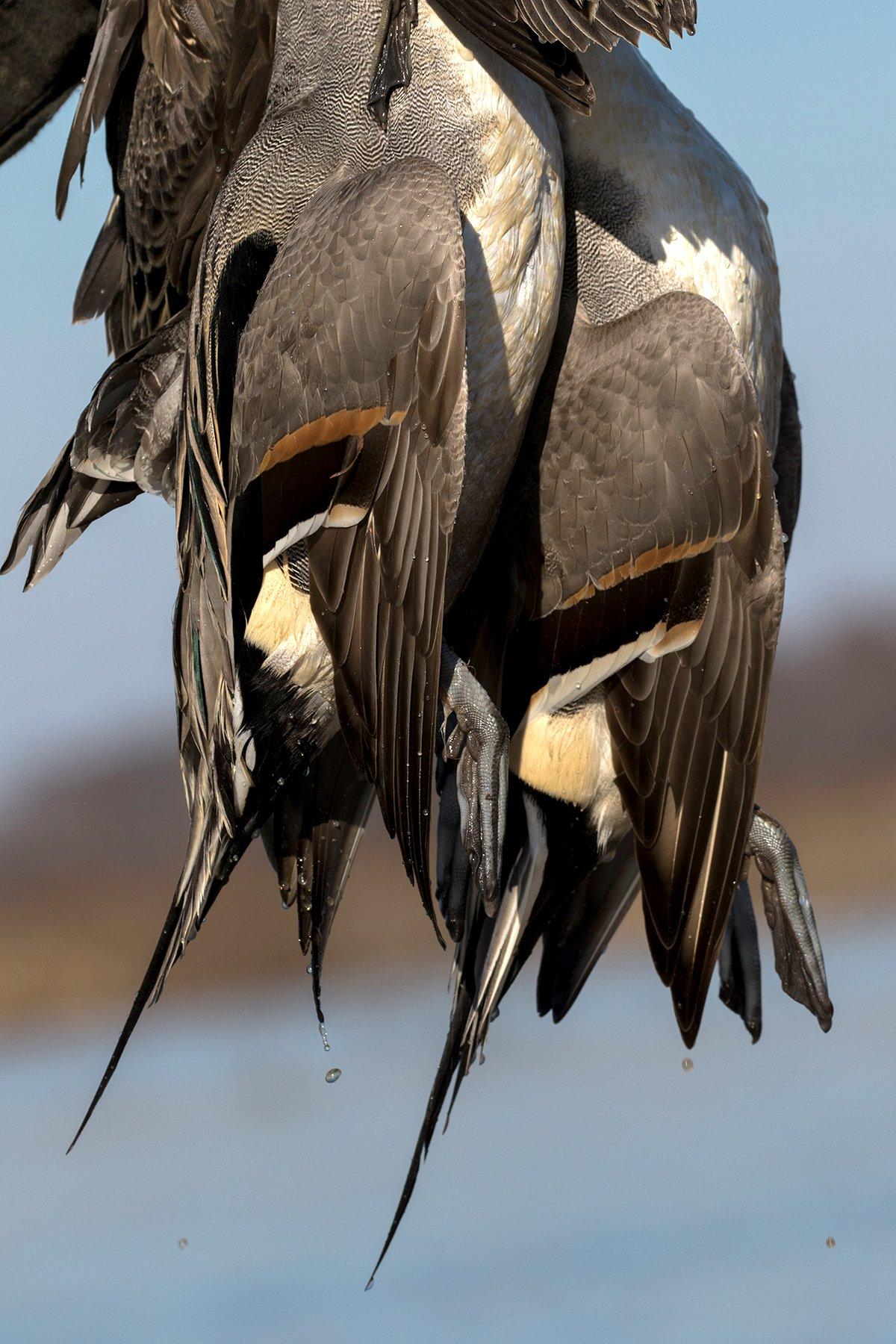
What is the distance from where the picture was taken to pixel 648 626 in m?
3.32

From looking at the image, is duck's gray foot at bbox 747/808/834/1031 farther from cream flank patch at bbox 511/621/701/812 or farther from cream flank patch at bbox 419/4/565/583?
cream flank patch at bbox 419/4/565/583

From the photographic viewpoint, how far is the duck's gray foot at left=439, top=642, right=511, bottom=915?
3.11 metres

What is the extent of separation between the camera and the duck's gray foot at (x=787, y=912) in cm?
351

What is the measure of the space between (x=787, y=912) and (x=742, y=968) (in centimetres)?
24

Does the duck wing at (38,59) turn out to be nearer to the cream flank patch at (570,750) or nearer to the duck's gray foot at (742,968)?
the cream flank patch at (570,750)

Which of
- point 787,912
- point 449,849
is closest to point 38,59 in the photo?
point 449,849

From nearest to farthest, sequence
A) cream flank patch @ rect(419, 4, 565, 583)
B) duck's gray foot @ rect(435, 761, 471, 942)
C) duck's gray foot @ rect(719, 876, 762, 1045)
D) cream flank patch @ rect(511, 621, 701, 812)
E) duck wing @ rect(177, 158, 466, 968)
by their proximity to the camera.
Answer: duck wing @ rect(177, 158, 466, 968) → cream flank patch @ rect(419, 4, 565, 583) → duck's gray foot @ rect(435, 761, 471, 942) → cream flank patch @ rect(511, 621, 701, 812) → duck's gray foot @ rect(719, 876, 762, 1045)

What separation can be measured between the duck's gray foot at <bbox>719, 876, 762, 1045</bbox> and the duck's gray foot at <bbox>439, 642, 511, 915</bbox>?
2.47ft

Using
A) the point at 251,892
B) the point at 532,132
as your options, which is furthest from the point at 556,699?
the point at 251,892

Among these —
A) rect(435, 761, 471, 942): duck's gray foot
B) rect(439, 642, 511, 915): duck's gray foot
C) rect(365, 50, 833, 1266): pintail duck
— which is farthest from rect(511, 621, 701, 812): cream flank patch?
rect(439, 642, 511, 915): duck's gray foot

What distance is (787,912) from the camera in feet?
11.6

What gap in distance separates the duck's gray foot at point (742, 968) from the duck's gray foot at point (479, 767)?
0.75 meters

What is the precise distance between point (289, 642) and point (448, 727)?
0.31 m

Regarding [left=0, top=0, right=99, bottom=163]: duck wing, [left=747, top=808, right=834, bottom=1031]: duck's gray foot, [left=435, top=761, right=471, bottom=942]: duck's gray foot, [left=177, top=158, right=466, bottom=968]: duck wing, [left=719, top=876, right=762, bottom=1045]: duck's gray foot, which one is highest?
[left=0, top=0, right=99, bottom=163]: duck wing
